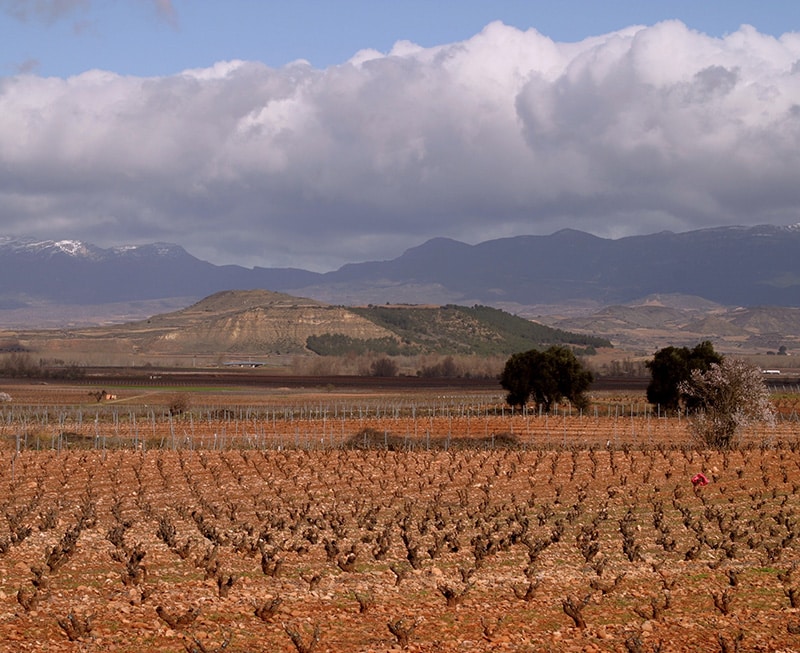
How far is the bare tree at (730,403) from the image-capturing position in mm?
49344

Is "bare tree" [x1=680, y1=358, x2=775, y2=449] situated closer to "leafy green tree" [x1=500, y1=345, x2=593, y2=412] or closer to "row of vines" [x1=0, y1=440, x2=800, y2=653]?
"row of vines" [x1=0, y1=440, x2=800, y2=653]

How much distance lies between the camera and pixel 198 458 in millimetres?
42500

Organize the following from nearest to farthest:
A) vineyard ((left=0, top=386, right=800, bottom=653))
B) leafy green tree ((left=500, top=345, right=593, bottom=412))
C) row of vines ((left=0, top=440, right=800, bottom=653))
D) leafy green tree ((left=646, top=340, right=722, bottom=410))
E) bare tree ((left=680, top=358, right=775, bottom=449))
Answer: row of vines ((left=0, top=440, right=800, bottom=653)), vineyard ((left=0, top=386, right=800, bottom=653)), bare tree ((left=680, top=358, right=775, bottom=449)), leafy green tree ((left=646, top=340, right=722, bottom=410)), leafy green tree ((left=500, top=345, right=593, bottom=412))

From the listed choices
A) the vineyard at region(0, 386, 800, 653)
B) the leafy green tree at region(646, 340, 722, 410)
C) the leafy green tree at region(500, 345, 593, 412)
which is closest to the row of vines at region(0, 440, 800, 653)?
the vineyard at region(0, 386, 800, 653)

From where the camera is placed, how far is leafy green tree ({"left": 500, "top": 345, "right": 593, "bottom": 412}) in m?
80.1

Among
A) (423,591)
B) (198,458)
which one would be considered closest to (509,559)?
(423,591)

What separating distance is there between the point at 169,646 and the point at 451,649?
12.6ft

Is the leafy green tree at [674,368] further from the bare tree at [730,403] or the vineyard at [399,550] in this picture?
the vineyard at [399,550]

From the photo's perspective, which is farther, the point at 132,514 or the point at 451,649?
the point at 132,514

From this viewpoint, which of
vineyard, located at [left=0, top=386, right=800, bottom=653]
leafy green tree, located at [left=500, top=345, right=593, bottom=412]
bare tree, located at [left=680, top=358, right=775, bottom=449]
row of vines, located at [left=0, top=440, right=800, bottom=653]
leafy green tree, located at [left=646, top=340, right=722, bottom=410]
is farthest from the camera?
leafy green tree, located at [left=500, top=345, right=593, bottom=412]

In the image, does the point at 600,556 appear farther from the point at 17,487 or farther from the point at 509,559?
the point at 17,487

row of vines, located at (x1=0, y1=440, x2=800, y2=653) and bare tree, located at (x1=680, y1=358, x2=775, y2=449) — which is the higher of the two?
bare tree, located at (x1=680, y1=358, x2=775, y2=449)

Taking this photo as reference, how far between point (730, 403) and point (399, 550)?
31504 mm

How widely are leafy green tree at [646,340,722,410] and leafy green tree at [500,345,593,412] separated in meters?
4.95
